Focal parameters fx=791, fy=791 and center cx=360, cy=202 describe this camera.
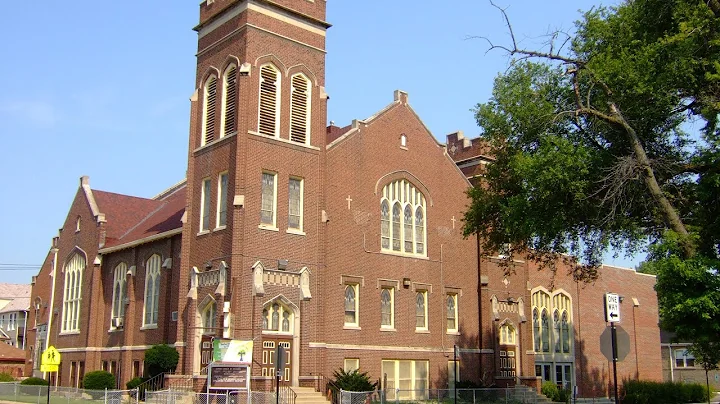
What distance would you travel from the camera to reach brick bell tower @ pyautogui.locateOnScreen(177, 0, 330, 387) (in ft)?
96.2

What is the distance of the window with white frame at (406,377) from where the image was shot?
1340 inches

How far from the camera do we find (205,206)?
31891mm

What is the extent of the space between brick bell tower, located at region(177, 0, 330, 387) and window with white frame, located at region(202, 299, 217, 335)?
0.17 feet

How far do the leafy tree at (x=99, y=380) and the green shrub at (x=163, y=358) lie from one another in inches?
200

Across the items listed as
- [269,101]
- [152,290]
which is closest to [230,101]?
[269,101]

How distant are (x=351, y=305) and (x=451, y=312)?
20.2 ft

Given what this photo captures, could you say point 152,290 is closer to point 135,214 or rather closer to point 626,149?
point 135,214

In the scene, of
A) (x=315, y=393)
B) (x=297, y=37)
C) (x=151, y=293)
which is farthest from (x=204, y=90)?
(x=315, y=393)

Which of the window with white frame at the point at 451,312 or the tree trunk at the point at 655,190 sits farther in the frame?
the window with white frame at the point at 451,312

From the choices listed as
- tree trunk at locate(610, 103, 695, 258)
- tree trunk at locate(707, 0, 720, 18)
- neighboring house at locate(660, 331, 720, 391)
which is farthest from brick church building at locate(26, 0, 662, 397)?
neighboring house at locate(660, 331, 720, 391)

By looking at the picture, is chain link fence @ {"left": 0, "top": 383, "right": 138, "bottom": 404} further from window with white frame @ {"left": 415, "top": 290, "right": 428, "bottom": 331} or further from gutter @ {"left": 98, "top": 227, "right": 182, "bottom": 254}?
window with white frame @ {"left": 415, "top": 290, "right": 428, "bottom": 331}

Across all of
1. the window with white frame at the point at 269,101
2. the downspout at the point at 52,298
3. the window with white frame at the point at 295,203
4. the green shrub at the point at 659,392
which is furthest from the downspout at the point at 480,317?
the downspout at the point at 52,298

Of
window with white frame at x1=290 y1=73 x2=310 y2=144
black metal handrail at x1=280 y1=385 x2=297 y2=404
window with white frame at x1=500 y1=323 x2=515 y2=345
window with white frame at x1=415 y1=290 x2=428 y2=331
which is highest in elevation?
window with white frame at x1=290 y1=73 x2=310 y2=144

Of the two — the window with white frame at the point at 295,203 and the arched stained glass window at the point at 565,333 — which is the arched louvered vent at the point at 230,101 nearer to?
the window with white frame at the point at 295,203
